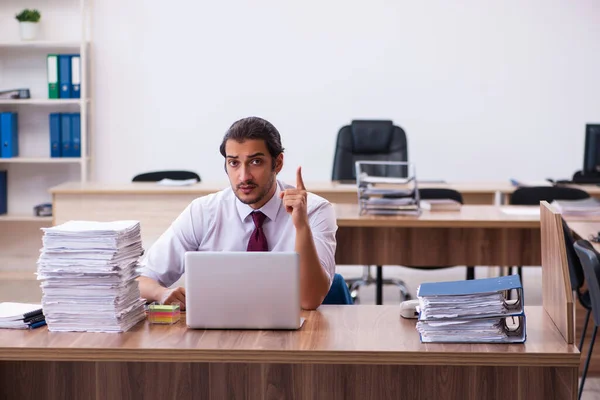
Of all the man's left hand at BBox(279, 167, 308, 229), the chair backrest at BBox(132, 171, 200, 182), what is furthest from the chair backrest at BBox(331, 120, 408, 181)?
the man's left hand at BBox(279, 167, 308, 229)

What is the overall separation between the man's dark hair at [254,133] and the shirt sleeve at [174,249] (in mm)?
312

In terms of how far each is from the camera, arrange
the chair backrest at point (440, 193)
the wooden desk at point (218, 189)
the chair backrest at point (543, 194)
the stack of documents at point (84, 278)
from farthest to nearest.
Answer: the wooden desk at point (218, 189)
the chair backrest at point (440, 193)
the chair backrest at point (543, 194)
the stack of documents at point (84, 278)

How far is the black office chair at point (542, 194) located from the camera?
528 centimetres

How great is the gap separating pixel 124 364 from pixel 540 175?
554 centimetres

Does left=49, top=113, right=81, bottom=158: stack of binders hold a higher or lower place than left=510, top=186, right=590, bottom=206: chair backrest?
higher

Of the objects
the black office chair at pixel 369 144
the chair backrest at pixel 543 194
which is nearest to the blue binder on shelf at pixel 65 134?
the black office chair at pixel 369 144

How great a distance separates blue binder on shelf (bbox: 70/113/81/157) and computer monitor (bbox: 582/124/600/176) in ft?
12.6

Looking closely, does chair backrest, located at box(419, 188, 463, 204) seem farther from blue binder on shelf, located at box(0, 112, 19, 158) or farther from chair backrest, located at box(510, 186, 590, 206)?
blue binder on shelf, located at box(0, 112, 19, 158)

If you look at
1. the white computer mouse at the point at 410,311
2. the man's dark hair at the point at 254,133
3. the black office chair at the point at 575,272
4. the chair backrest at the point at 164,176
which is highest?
the man's dark hair at the point at 254,133

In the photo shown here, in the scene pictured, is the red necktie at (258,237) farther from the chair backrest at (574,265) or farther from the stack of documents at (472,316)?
the chair backrest at (574,265)

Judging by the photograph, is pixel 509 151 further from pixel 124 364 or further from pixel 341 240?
pixel 124 364

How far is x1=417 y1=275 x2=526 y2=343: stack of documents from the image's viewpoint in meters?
2.14

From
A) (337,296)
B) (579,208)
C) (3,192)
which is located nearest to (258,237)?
(337,296)

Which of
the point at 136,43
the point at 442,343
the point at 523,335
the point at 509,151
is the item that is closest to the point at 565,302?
the point at 523,335
